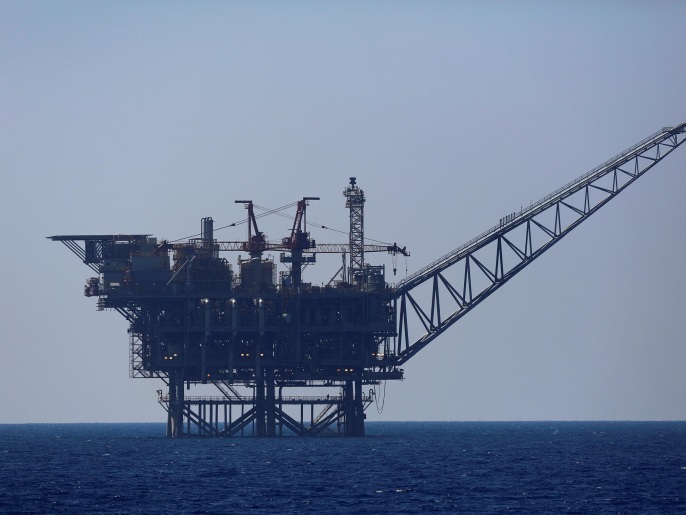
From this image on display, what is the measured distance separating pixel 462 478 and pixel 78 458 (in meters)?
43.1

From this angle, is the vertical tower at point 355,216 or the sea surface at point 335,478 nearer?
the sea surface at point 335,478

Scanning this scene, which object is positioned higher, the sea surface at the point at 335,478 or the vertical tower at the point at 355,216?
the vertical tower at the point at 355,216

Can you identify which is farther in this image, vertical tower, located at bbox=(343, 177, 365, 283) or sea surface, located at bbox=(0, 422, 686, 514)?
vertical tower, located at bbox=(343, 177, 365, 283)

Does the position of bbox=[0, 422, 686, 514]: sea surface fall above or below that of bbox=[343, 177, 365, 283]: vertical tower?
below

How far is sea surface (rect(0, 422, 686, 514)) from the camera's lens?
9069cm

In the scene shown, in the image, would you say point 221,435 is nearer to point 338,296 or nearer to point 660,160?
point 338,296

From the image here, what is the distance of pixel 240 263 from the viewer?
148m

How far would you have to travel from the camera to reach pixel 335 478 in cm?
10850

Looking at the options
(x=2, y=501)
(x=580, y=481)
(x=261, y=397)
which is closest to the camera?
(x=2, y=501)

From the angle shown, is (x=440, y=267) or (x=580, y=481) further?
(x=440, y=267)

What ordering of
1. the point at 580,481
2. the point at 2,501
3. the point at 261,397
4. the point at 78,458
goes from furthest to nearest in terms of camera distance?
the point at 261,397, the point at 78,458, the point at 580,481, the point at 2,501

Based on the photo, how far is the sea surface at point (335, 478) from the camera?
90.7 meters

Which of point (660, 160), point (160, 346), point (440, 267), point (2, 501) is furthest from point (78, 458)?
point (660, 160)

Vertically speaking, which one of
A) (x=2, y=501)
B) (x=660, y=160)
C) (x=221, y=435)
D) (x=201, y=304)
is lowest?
(x=2, y=501)
